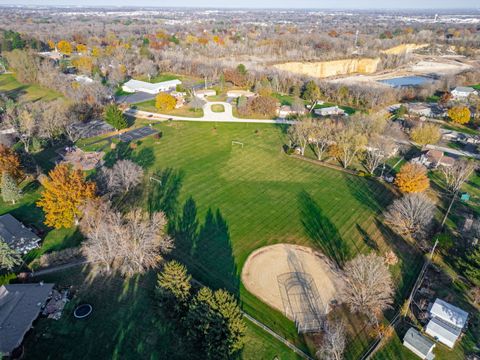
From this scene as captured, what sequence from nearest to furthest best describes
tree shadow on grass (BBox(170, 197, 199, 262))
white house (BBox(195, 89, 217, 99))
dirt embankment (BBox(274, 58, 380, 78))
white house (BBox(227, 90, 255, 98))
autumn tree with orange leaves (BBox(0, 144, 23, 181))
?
tree shadow on grass (BBox(170, 197, 199, 262)), autumn tree with orange leaves (BBox(0, 144, 23, 181)), white house (BBox(195, 89, 217, 99)), white house (BBox(227, 90, 255, 98)), dirt embankment (BBox(274, 58, 380, 78))

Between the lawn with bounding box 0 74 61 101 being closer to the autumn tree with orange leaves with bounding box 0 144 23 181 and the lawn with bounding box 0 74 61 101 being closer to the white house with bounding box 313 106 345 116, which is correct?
the autumn tree with orange leaves with bounding box 0 144 23 181

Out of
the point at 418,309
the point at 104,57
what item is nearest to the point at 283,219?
the point at 418,309

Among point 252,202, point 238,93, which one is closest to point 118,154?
point 252,202

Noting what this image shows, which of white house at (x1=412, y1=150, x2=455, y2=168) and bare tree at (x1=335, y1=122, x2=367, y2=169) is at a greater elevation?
bare tree at (x1=335, y1=122, x2=367, y2=169)

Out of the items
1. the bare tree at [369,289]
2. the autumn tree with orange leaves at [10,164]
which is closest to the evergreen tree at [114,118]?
the autumn tree with orange leaves at [10,164]

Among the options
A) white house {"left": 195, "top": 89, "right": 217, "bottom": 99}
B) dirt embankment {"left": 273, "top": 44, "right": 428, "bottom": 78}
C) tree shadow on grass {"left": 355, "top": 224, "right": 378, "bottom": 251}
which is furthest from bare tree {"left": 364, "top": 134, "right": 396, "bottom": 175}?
dirt embankment {"left": 273, "top": 44, "right": 428, "bottom": 78}

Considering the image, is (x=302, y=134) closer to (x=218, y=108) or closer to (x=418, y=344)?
(x=218, y=108)
